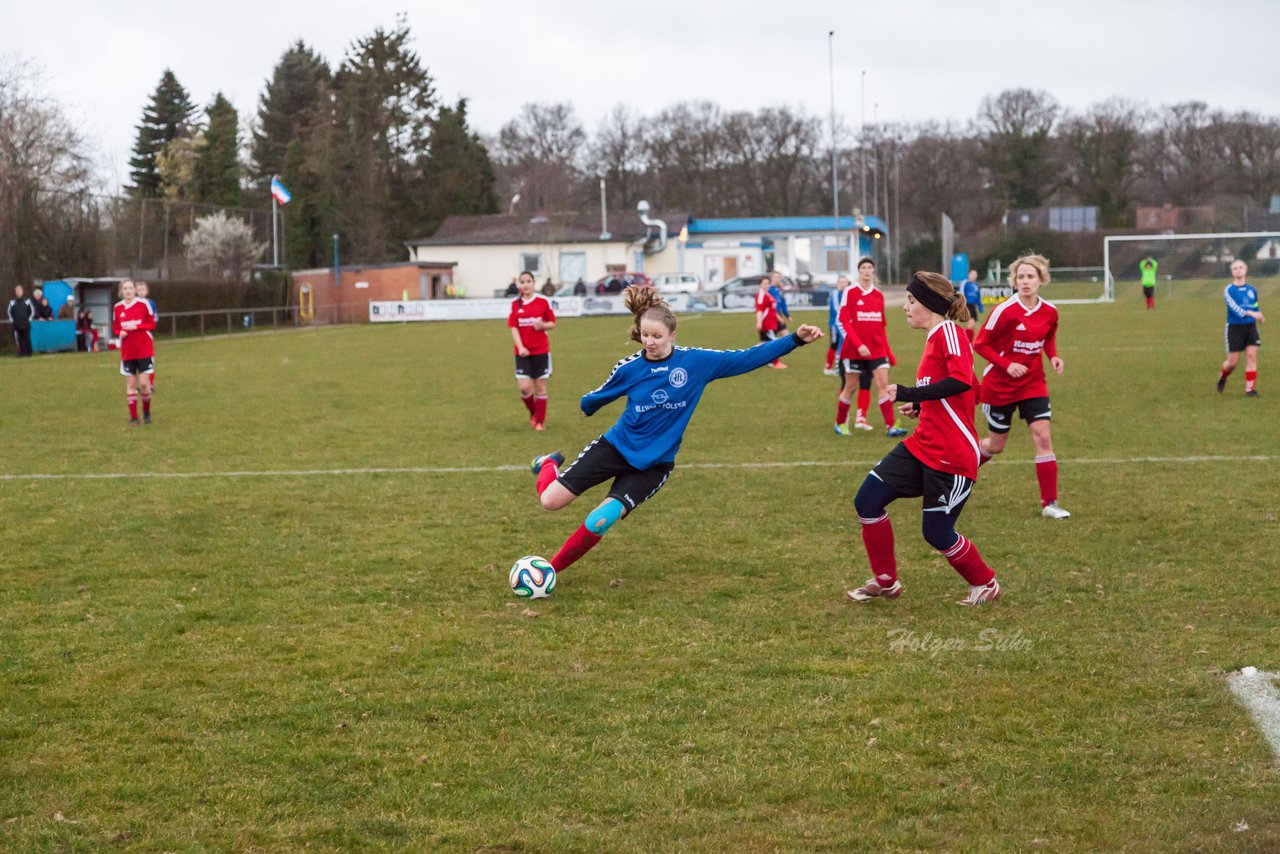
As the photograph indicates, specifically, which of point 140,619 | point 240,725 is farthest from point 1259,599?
point 140,619

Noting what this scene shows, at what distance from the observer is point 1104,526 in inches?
346

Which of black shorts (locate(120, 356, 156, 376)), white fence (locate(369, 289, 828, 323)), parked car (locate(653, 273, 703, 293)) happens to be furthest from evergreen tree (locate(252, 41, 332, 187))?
black shorts (locate(120, 356, 156, 376))

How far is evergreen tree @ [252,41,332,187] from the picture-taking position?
91.3 meters

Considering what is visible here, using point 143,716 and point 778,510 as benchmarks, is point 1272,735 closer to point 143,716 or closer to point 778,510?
point 143,716

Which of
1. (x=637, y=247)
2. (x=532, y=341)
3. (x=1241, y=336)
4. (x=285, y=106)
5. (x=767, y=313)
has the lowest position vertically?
(x=1241, y=336)

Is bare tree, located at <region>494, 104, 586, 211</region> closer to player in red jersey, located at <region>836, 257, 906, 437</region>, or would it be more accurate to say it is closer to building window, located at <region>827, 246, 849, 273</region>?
building window, located at <region>827, 246, 849, 273</region>

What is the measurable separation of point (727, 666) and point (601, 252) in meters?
64.4

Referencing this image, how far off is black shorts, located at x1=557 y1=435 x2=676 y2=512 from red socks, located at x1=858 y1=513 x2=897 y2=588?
118 cm

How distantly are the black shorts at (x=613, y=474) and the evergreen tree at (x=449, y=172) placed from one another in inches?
2948

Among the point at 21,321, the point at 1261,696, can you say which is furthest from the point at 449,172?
the point at 1261,696

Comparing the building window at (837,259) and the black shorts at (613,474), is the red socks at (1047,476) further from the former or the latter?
the building window at (837,259)

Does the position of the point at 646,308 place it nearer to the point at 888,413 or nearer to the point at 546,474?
the point at 546,474

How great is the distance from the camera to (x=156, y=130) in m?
87.0

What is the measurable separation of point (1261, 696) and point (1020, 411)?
4300mm
